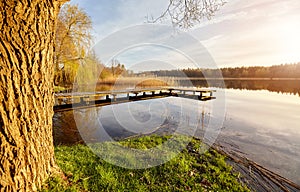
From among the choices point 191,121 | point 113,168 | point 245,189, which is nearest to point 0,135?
point 113,168

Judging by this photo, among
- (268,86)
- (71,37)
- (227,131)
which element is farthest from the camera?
(268,86)

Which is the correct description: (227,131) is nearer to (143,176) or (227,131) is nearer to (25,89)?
(143,176)

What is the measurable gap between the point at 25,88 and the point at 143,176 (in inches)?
87.1

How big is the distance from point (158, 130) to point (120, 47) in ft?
13.3

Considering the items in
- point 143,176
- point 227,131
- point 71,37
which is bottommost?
point 227,131

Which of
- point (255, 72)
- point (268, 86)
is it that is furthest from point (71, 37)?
point (255, 72)

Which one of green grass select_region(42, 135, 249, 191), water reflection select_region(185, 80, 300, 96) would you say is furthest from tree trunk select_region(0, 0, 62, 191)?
water reflection select_region(185, 80, 300, 96)

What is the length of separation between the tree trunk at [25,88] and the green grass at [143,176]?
419mm

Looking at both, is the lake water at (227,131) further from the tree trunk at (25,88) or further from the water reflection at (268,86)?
the water reflection at (268,86)

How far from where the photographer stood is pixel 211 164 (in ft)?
12.2

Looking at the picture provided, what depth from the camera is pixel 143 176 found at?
9.55 ft

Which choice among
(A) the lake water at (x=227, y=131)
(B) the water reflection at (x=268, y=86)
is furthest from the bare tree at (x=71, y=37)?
(B) the water reflection at (x=268, y=86)

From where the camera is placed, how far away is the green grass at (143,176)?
2463mm

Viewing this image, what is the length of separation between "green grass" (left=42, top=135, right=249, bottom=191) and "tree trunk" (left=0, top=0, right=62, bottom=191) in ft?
1.38
